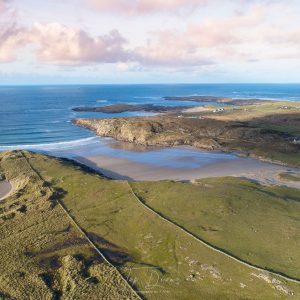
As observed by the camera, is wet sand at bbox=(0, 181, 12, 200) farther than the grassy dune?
Yes

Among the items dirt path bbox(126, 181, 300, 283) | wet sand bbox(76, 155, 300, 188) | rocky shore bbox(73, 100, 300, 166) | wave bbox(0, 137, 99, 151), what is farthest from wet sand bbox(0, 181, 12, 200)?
rocky shore bbox(73, 100, 300, 166)

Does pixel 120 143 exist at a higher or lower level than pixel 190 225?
lower

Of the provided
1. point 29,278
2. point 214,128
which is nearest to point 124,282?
point 29,278

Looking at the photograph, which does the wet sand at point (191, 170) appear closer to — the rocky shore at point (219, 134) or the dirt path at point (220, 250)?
the rocky shore at point (219, 134)

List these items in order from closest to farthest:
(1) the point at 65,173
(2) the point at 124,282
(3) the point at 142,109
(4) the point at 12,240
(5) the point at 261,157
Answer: (2) the point at 124,282
(4) the point at 12,240
(1) the point at 65,173
(5) the point at 261,157
(3) the point at 142,109

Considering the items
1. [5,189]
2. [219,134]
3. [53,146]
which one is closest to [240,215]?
[5,189]

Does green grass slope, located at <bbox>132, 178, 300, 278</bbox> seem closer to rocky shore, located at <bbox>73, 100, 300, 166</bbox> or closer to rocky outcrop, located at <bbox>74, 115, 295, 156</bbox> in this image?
rocky shore, located at <bbox>73, 100, 300, 166</bbox>

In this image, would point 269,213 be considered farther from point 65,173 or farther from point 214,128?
point 214,128
